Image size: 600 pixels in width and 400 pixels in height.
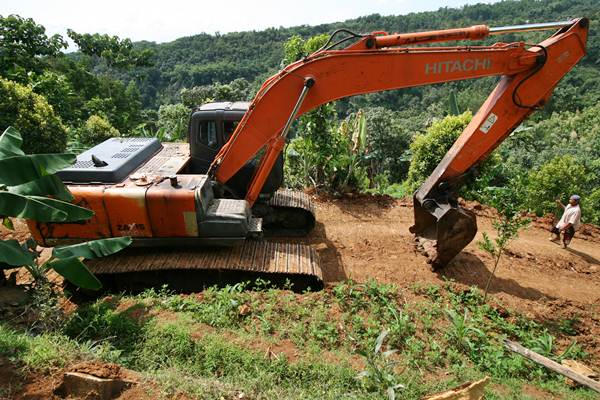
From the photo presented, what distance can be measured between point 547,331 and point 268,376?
3.66 metres

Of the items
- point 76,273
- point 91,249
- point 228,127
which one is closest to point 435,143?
point 228,127

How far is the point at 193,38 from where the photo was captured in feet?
252

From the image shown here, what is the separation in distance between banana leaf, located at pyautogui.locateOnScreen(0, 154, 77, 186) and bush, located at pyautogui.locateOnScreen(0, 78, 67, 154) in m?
7.86

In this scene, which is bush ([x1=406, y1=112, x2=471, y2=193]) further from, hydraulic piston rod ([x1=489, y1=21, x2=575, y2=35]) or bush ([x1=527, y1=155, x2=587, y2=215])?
hydraulic piston rod ([x1=489, y1=21, x2=575, y2=35])

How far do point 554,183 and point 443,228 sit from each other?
4.73 m

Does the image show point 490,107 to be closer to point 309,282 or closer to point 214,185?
point 309,282

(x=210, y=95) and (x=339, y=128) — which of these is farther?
(x=210, y=95)

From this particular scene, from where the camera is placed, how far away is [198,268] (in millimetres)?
5102

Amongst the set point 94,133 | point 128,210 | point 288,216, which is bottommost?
point 288,216

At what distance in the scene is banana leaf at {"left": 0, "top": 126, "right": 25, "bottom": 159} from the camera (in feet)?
12.8

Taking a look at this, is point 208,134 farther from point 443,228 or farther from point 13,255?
point 443,228

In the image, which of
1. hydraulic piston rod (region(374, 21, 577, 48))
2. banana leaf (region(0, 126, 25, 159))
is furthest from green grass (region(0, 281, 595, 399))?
hydraulic piston rod (region(374, 21, 577, 48))

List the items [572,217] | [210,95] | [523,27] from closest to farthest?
[523,27]
[572,217]
[210,95]

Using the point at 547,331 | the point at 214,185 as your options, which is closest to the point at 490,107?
the point at 547,331
